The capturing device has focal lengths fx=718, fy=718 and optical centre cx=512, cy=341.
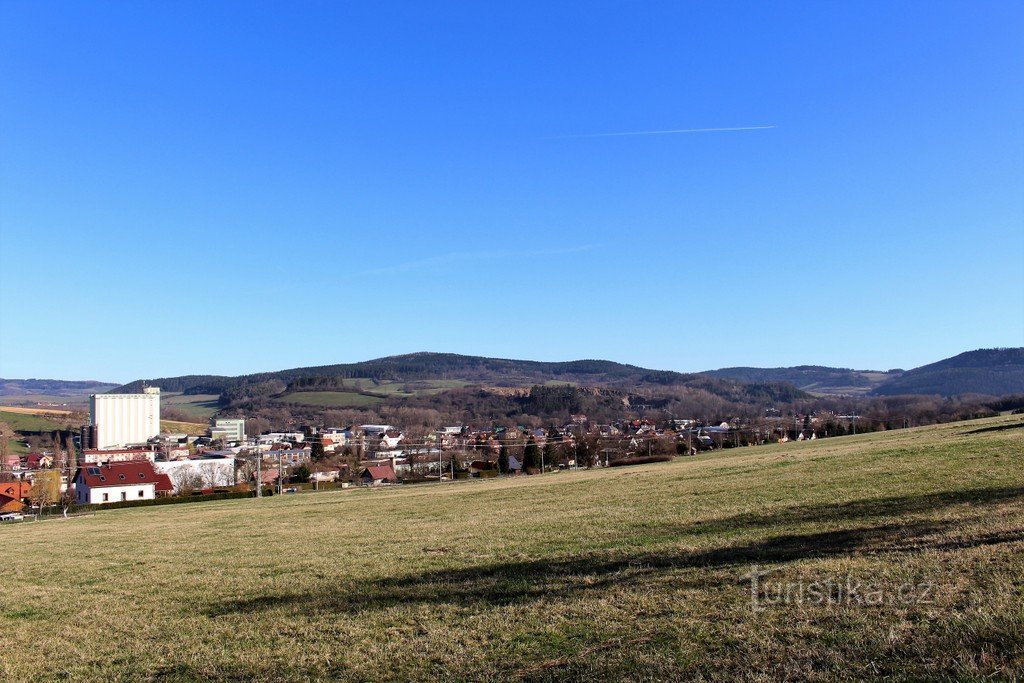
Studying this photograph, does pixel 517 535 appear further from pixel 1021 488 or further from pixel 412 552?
pixel 1021 488

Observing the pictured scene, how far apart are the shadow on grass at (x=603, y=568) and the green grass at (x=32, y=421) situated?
163 meters

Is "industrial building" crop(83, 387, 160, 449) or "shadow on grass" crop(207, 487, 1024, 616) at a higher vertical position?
"industrial building" crop(83, 387, 160, 449)

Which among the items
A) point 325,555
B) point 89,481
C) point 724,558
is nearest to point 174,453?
point 89,481

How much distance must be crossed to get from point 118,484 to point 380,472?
95.8ft

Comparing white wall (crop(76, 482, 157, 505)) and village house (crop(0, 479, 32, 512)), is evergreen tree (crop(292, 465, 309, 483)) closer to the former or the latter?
white wall (crop(76, 482, 157, 505))

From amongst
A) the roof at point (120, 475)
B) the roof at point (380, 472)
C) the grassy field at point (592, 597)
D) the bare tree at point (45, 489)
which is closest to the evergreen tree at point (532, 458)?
the roof at point (380, 472)

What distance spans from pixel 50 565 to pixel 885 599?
19.6 meters

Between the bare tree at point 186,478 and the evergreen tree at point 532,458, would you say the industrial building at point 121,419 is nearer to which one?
the bare tree at point 186,478

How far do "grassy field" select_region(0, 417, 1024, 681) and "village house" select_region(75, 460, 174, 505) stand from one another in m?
57.3

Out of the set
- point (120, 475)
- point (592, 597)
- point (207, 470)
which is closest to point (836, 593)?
point (592, 597)

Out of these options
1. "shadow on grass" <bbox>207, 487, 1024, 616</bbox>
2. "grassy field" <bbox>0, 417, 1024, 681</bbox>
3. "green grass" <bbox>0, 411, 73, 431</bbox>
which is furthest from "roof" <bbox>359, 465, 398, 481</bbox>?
"green grass" <bbox>0, 411, 73, 431</bbox>

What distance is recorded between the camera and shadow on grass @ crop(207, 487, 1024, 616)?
10.6 meters

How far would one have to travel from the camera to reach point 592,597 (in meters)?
9.85

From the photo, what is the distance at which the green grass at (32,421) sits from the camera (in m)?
149
